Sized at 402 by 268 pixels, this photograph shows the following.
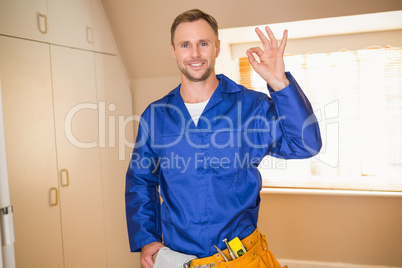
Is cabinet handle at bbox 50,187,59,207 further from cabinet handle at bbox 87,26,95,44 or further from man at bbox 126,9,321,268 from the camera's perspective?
cabinet handle at bbox 87,26,95,44

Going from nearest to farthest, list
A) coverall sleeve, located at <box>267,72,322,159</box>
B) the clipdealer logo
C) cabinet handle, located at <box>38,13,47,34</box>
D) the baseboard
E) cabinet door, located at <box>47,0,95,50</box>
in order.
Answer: coverall sleeve, located at <box>267,72,322,159</box>, the clipdealer logo, cabinet handle, located at <box>38,13,47,34</box>, cabinet door, located at <box>47,0,95,50</box>, the baseboard

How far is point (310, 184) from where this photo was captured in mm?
3188

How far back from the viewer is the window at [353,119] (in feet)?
9.75

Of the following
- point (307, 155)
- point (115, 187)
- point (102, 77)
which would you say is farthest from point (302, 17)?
point (115, 187)

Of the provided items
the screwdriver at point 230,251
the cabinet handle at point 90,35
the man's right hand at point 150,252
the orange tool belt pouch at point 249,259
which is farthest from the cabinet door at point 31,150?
the screwdriver at point 230,251

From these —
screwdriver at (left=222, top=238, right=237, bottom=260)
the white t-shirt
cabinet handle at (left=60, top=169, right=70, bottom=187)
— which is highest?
the white t-shirt

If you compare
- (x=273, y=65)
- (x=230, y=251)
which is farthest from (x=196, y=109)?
(x=230, y=251)

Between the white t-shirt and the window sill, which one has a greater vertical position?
the white t-shirt

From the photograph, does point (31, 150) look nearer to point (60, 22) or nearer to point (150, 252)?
point (60, 22)

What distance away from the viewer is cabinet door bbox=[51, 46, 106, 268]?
223 cm

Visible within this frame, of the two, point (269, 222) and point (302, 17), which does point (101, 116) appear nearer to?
point (302, 17)

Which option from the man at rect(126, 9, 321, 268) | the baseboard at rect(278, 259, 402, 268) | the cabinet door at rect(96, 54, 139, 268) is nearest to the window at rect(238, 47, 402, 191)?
the baseboard at rect(278, 259, 402, 268)

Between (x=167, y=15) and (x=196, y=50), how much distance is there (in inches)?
42.1

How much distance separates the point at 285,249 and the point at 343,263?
1.60 ft
